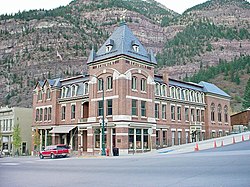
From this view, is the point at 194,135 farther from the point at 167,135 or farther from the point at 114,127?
the point at 114,127

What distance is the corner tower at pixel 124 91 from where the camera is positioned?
1561 inches

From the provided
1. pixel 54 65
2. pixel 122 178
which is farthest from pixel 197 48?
pixel 122 178

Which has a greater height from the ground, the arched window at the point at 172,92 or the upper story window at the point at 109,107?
the arched window at the point at 172,92

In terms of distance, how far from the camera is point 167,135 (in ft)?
156

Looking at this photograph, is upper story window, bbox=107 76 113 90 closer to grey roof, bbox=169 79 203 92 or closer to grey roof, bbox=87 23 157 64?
grey roof, bbox=87 23 157 64

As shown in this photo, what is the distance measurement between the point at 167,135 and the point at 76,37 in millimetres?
140697

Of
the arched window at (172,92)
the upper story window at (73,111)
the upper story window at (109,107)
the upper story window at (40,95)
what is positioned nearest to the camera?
the upper story window at (109,107)

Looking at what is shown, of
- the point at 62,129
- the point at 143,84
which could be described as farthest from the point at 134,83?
the point at 62,129

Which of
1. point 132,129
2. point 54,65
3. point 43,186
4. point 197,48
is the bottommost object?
point 43,186

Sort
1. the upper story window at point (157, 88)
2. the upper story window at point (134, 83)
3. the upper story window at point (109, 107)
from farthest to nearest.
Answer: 1. the upper story window at point (157, 88)
2. the upper story window at point (134, 83)
3. the upper story window at point (109, 107)

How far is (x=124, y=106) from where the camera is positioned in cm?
3956

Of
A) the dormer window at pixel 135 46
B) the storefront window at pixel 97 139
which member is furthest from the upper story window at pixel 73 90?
the dormer window at pixel 135 46

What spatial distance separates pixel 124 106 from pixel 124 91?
5.68 feet

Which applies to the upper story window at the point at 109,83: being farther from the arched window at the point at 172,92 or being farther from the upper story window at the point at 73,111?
the arched window at the point at 172,92
